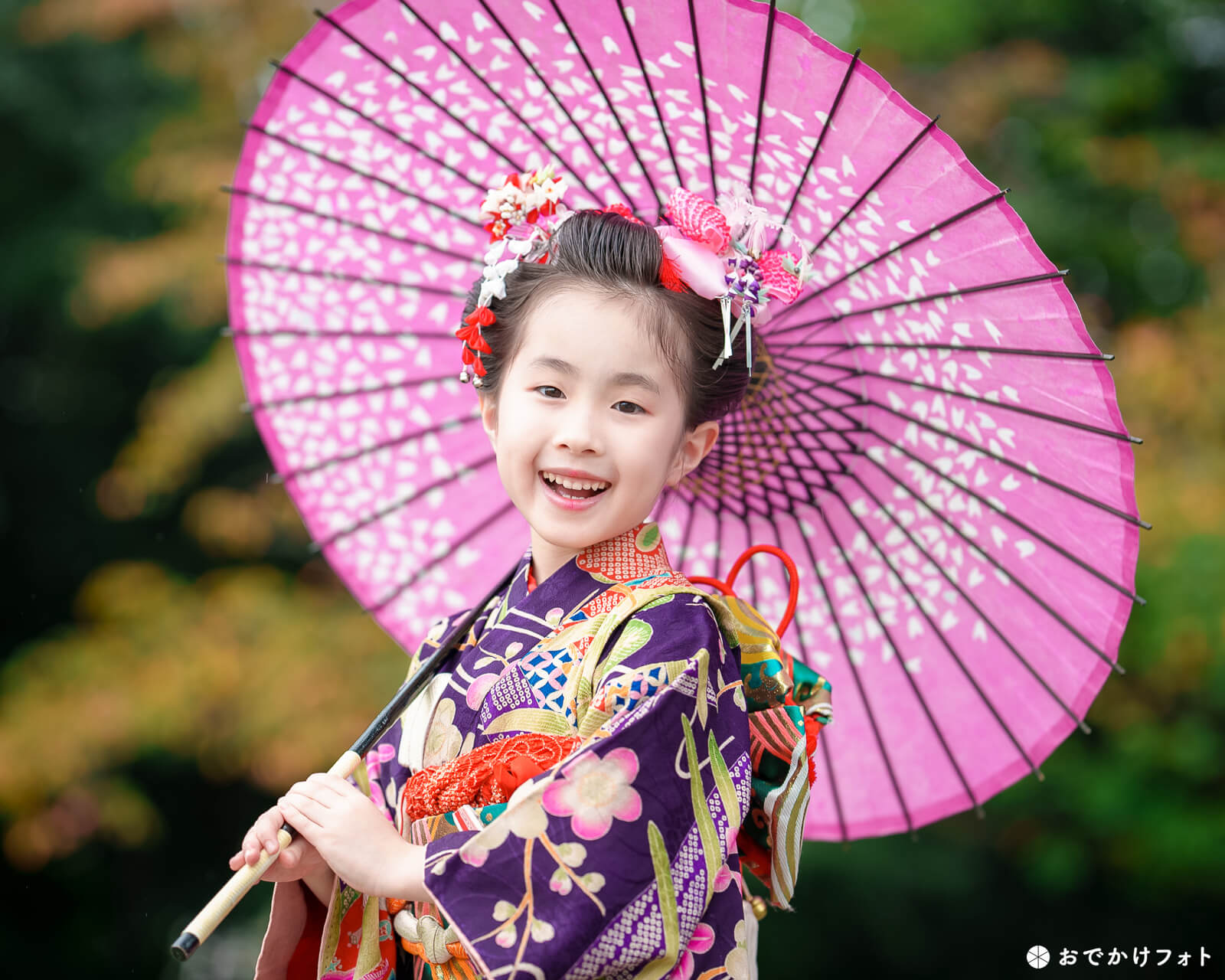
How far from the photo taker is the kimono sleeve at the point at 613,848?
124 cm

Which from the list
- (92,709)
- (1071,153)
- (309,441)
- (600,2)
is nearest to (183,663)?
(92,709)

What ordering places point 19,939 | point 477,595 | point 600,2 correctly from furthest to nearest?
point 19,939 < point 477,595 < point 600,2

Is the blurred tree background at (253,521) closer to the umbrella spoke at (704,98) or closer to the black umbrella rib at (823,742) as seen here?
the black umbrella rib at (823,742)

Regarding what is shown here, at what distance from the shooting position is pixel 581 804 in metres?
1.27

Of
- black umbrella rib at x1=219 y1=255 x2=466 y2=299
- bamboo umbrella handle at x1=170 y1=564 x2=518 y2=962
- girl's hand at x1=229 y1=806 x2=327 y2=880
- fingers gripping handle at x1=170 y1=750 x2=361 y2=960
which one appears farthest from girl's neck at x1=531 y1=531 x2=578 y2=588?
black umbrella rib at x1=219 y1=255 x2=466 y2=299

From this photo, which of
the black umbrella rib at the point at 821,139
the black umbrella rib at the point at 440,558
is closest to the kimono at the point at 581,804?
the black umbrella rib at the point at 440,558

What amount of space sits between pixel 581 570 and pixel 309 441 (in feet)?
2.47

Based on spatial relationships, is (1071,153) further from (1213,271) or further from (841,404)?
(841,404)

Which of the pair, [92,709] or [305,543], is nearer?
[92,709]

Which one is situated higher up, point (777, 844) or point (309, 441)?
point (309, 441)

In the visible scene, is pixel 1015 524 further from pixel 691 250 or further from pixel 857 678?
pixel 691 250

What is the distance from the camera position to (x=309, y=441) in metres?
2.11

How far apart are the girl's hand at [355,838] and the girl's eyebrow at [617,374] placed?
597 mm

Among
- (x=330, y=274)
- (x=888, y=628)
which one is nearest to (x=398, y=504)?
(x=330, y=274)
